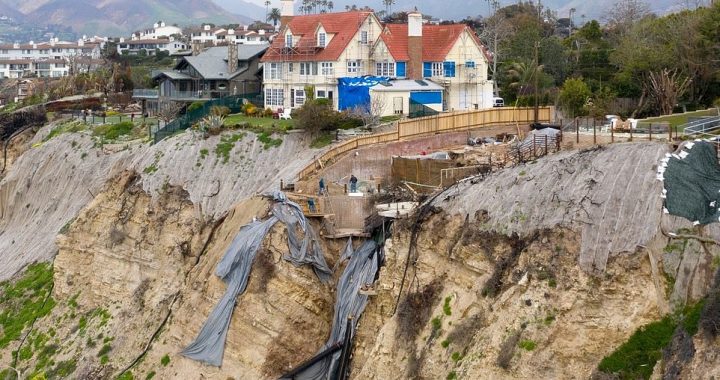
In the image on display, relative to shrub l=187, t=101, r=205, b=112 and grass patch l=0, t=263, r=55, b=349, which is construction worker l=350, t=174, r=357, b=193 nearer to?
grass patch l=0, t=263, r=55, b=349

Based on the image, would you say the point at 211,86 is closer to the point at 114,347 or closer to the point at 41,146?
the point at 41,146

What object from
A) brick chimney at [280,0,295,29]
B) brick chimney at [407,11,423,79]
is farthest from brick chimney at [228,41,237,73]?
brick chimney at [407,11,423,79]

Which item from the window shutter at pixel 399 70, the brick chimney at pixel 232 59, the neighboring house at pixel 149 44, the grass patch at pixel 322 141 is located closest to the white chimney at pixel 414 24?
the window shutter at pixel 399 70

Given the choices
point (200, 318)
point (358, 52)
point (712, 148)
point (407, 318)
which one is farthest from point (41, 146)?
point (712, 148)

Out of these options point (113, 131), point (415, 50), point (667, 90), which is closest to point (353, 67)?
point (415, 50)

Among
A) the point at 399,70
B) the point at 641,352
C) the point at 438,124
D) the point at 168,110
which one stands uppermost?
the point at 399,70

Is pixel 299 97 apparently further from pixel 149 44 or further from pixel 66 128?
pixel 149 44

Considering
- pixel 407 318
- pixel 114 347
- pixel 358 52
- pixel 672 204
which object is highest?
pixel 358 52
